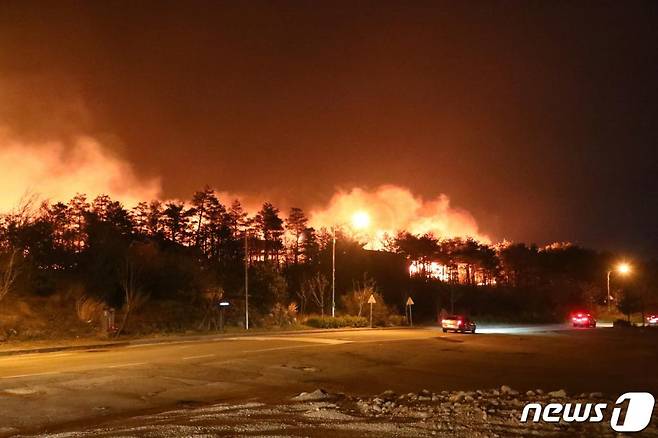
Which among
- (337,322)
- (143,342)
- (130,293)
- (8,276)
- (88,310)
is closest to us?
(8,276)

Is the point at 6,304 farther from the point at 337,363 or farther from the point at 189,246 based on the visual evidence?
the point at 189,246

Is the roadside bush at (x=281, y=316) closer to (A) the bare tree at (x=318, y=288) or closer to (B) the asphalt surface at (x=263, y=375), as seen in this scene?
(A) the bare tree at (x=318, y=288)

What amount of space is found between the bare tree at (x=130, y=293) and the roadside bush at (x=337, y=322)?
40.6ft

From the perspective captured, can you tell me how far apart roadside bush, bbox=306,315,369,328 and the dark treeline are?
202cm

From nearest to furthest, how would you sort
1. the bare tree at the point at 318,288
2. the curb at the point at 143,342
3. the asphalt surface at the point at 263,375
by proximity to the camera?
1. the asphalt surface at the point at 263,375
2. the curb at the point at 143,342
3. the bare tree at the point at 318,288

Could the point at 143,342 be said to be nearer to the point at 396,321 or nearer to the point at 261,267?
the point at 261,267

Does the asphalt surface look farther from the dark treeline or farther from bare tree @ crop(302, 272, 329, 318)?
bare tree @ crop(302, 272, 329, 318)

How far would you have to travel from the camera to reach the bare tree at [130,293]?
Answer: 3888 centimetres

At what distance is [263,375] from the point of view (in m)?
18.9

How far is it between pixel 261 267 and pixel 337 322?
729 cm

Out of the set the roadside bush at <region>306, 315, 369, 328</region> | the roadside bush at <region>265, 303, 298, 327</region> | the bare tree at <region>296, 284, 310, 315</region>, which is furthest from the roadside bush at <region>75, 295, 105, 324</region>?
the bare tree at <region>296, 284, 310, 315</region>

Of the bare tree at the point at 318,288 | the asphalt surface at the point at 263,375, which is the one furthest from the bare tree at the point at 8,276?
the bare tree at the point at 318,288

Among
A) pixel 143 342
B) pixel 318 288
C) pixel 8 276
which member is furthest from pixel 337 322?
pixel 8 276

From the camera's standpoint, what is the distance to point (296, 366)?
Answer: 69.9 feet
